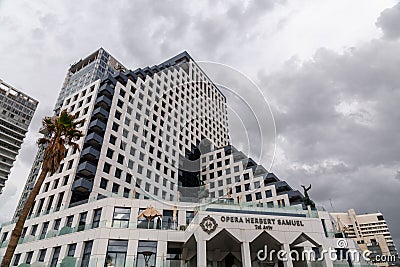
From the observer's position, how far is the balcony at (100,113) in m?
43.6

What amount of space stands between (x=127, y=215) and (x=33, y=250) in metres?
12.4

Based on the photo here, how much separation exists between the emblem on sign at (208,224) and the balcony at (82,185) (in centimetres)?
2062

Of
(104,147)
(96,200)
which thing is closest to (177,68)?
(104,147)

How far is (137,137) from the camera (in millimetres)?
47594

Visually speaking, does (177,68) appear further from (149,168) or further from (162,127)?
(149,168)

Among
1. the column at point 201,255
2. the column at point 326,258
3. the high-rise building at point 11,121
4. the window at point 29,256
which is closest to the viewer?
the column at point 201,255

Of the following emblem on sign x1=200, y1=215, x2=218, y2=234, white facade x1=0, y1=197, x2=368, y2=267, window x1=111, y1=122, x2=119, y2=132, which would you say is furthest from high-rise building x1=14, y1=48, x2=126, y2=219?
emblem on sign x1=200, y1=215, x2=218, y2=234

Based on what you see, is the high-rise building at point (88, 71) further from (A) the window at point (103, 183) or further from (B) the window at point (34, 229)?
(B) the window at point (34, 229)

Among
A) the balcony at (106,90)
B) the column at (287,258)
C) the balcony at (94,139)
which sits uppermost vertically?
the balcony at (106,90)

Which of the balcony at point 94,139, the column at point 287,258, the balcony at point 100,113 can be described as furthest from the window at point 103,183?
the column at point 287,258

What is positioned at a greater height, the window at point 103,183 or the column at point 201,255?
the window at point 103,183

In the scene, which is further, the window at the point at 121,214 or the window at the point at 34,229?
the window at the point at 34,229

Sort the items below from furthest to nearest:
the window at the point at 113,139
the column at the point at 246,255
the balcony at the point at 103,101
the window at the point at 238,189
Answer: the window at the point at 238,189 < the balcony at the point at 103,101 < the window at the point at 113,139 < the column at the point at 246,255

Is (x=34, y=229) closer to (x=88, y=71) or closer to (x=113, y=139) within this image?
(x=113, y=139)
